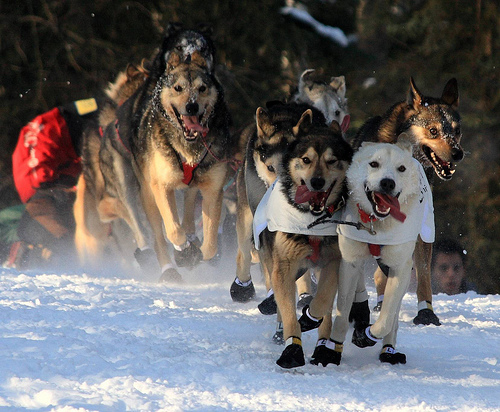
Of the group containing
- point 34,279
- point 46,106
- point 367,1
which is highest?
A: point 367,1

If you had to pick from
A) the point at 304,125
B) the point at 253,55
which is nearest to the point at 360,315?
the point at 304,125

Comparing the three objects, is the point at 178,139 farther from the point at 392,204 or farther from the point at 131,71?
the point at 392,204

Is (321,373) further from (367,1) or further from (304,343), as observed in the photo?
(367,1)

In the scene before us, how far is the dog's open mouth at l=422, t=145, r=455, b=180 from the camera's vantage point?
4.82 m

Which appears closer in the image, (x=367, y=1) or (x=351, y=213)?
(x=351, y=213)

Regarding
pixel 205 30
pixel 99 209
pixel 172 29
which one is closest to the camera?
pixel 172 29

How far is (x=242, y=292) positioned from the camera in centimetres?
558

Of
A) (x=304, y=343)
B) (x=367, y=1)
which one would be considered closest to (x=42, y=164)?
(x=304, y=343)

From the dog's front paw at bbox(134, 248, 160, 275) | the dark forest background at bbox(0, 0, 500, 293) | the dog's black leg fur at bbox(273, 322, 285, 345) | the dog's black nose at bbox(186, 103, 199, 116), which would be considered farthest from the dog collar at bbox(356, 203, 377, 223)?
the dark forest background at bbox(0, 0, 500, 293)

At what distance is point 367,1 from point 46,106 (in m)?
6.69

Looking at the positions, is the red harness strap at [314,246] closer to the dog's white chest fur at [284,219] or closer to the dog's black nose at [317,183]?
the dog's white chest fur at [284,219]

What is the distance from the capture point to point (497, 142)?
12.4 meters

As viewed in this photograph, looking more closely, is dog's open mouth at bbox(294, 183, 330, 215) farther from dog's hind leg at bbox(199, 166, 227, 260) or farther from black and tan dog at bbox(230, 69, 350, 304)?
dog's hind leg at bbox(199, 166, 227, 260)

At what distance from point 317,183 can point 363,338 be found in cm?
82
